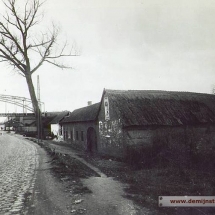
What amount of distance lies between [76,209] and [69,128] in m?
26.3

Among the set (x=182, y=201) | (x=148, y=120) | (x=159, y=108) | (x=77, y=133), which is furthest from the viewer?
(x=77, y=133)

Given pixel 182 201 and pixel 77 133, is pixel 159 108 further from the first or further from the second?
pixel 182 201

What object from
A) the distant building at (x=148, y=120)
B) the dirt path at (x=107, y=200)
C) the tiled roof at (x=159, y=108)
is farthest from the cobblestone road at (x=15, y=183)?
the tiled roof at (x=159, y=108)

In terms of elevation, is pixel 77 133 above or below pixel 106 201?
above

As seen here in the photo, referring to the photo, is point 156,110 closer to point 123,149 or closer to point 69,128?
point 123,149

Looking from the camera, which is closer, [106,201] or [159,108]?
[106,201]

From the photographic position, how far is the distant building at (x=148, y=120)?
18328 millimetres

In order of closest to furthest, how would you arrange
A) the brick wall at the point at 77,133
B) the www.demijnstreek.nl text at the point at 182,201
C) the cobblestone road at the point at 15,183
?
the www.demijnstreek.nl text at the point at 182,201 < the cobblestone road at the point at 15,183 < the brick wall at the point at 77,133

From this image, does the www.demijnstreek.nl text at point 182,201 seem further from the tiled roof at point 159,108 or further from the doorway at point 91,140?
the doorway at point 91,140

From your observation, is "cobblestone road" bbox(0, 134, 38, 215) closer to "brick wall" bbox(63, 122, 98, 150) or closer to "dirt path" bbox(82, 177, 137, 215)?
"dirt path" bbox(82, 177, 137, 215)

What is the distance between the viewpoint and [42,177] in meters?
10.1

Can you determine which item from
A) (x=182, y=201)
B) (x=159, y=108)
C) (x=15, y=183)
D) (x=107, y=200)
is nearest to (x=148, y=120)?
(x=159, y=108)

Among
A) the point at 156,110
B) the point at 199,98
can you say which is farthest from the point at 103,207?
the point at 199,98

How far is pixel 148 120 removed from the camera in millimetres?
18734
